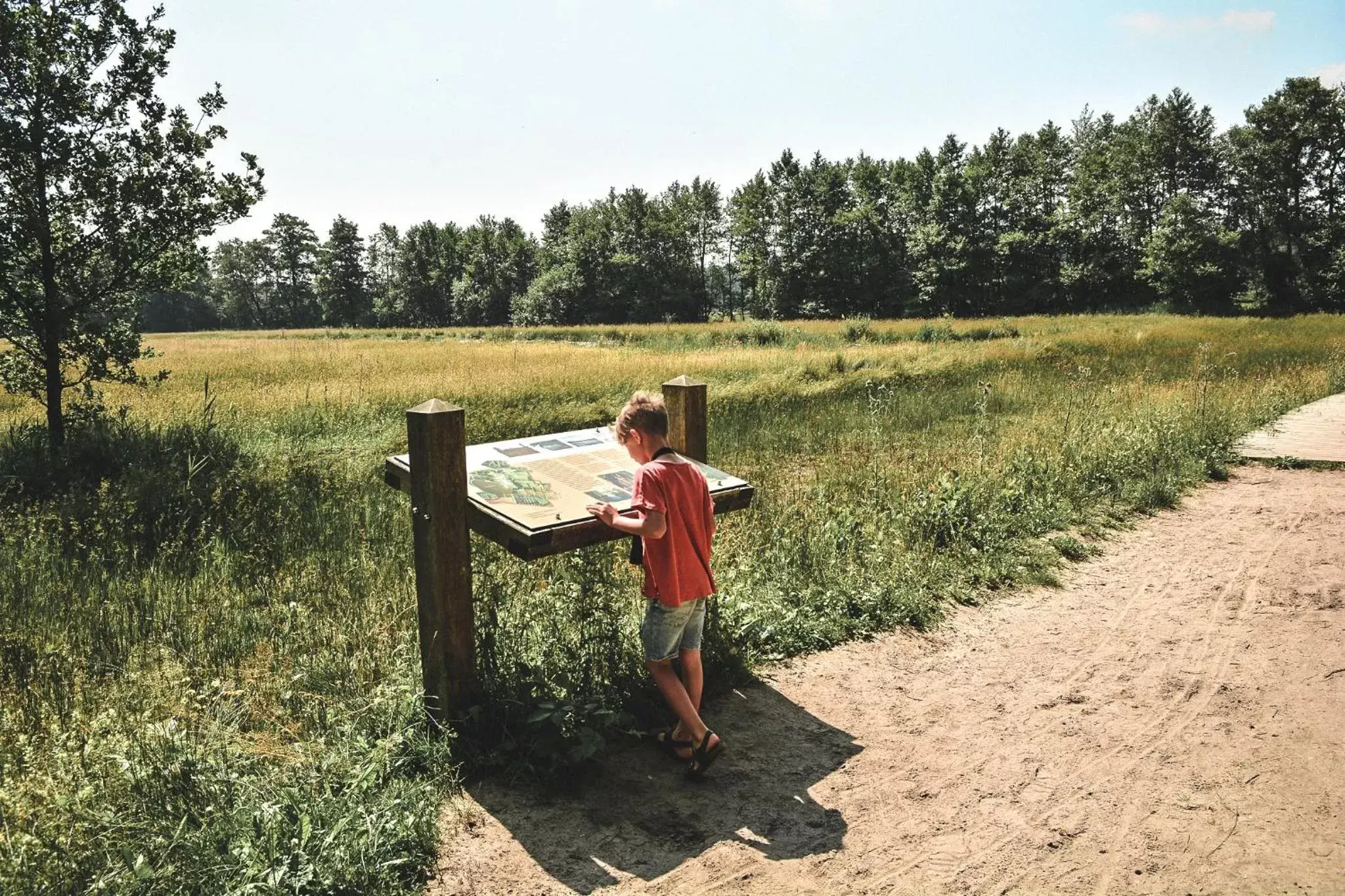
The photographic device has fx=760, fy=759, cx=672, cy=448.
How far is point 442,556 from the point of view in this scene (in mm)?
3793

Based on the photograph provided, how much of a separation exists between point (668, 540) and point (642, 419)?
0.59m

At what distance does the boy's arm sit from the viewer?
355 centimetres

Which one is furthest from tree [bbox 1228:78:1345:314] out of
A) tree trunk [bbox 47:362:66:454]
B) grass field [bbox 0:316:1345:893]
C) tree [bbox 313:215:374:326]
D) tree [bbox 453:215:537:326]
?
tree [bbox 313:215:374:326]

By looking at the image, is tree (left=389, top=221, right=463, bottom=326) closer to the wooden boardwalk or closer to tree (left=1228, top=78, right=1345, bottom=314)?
tree (left=1228, top=78, right=1345, bottom=314)

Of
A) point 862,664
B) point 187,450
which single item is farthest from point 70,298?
point 862,664

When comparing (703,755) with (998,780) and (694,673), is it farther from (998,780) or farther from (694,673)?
(998,780)

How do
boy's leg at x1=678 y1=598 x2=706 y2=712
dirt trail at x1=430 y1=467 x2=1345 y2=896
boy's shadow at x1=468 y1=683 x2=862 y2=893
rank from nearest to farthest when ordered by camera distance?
dirt trail at x1=430 y1=467 x2=1345 y2=896, boy's shadow at x1=468 y1=683 x2=862 y2=893, boy's leg at x1=678 y1=598 x2=706 y2=712

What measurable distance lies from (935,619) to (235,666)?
15.9 feet

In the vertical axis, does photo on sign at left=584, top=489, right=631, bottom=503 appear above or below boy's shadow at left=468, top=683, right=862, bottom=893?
above

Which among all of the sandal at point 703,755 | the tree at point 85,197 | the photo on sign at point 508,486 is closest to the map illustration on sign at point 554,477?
the photo on sign at point 508,486

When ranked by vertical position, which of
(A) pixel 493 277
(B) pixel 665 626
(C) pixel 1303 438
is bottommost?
(C) pixel 1303 438

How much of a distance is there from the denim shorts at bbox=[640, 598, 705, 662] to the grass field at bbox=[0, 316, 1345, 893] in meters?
0.48

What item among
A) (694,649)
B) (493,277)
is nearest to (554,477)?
(694,649)

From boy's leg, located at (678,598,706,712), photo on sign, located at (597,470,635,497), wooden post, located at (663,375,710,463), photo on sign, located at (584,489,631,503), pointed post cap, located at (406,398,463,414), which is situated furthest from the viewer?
wooden post, located at (663,375,710,463)
